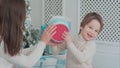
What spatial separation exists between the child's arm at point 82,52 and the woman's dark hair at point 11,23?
353 millimetres

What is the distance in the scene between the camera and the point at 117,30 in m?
3.06

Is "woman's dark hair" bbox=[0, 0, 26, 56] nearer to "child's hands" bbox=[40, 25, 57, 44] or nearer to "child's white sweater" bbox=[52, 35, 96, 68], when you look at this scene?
"child's hands" bbox=[40, 25, 57, 44]

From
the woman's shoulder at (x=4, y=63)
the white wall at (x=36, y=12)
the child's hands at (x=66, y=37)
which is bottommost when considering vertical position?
the woman's shoulder at (x=4, y=63)

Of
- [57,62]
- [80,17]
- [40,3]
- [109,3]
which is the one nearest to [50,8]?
[40,3]

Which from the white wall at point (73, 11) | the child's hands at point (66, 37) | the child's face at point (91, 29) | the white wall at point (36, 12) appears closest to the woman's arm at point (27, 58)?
the child's hands at point (66, 37)

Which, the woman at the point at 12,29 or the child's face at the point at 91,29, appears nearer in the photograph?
the woman at the point at 12,29

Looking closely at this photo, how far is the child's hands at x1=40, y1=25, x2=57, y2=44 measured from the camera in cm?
157

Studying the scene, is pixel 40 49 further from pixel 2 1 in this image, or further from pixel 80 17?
pixel 80 17

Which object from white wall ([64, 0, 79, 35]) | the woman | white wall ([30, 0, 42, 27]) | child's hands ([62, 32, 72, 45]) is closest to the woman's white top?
the woman

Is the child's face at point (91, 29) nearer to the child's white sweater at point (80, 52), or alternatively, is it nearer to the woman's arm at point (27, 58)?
the child's white sweater at point (80, 52)

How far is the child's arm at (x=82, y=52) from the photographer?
1.68 meters

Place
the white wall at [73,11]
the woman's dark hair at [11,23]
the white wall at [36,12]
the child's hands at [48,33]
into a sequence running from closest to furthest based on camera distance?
the woman's dark hair at [11,23] → the child's hands at [48,33] → the white wall at [73,11] → the white wall at [36,12]

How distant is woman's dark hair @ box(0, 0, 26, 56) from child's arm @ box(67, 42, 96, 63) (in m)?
0.35

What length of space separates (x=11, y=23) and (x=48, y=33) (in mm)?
231
